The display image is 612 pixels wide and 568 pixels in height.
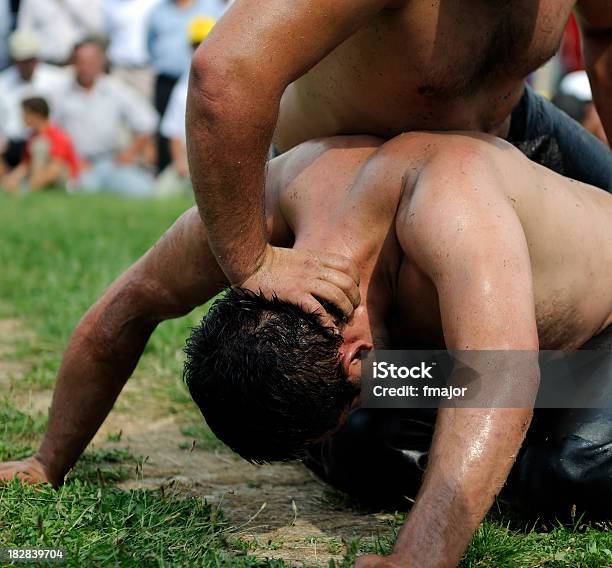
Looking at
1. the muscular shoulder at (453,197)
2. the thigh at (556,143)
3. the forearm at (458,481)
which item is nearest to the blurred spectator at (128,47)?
the thigh at (556,143)

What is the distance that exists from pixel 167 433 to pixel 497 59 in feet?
4.86

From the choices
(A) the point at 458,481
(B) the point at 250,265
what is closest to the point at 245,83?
(B) the point at 250,265

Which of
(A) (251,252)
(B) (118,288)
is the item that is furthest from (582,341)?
(B) (118,288)

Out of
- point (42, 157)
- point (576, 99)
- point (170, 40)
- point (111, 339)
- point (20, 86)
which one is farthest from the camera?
point (20, 86)

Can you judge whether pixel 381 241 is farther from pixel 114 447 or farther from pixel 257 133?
pixel 114 447

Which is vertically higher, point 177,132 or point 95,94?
point 95,94

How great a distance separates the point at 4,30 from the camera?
11203mm

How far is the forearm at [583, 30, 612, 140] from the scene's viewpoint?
123 inches

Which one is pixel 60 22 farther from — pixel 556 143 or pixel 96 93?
pixel 556 143

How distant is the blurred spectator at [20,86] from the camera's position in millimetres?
10594

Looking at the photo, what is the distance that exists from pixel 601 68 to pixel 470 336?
55.0 inches

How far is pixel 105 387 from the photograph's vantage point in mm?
2805

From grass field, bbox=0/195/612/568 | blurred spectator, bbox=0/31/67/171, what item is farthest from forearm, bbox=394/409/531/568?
blurred spectator, bbox=0/31/67/171

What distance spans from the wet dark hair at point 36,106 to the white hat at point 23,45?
688mm
